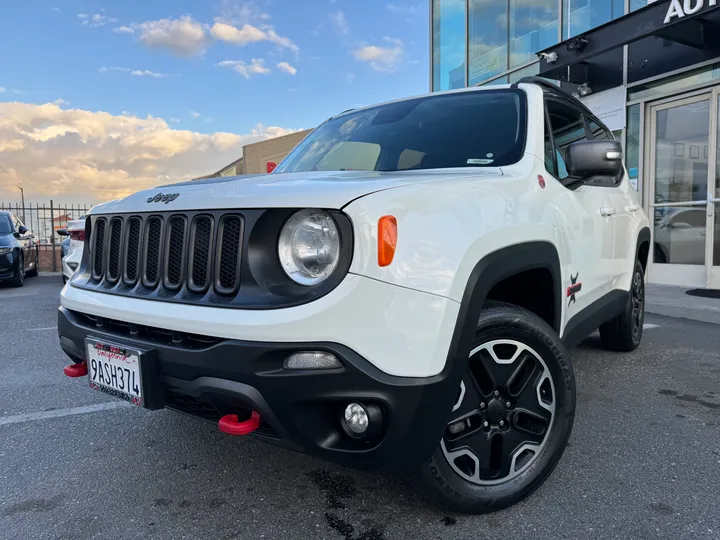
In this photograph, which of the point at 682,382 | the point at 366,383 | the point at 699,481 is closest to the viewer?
the point at 366,383

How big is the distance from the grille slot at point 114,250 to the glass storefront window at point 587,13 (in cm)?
847

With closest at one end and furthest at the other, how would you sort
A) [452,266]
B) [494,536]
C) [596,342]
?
[452,266] < [494,536] < [596,342]

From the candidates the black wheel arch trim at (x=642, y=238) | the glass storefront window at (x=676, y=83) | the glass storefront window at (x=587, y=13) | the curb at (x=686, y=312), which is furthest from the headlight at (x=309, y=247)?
the glass storefront window at (x=587, y=13)

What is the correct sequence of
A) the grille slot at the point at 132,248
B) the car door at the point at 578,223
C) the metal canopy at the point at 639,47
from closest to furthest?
the grille slot at the point at 132,248 → the car door at the point at 578,223 → the metal canopy at the point at 639,47

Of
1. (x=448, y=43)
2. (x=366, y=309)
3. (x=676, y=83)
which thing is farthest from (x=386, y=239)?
(x=448, y=43)

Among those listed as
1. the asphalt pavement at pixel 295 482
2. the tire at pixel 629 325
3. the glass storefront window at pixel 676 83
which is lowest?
the asphalt pavement at pixel 295 482

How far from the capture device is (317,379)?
169 cm

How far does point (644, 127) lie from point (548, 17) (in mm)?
2728

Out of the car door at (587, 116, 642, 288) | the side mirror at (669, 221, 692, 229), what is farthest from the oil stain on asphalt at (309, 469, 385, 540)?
the side mirror at (669, 221, 692, 229)

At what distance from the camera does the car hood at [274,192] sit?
1761mm

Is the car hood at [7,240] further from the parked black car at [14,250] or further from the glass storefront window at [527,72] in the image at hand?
the glass storefront window at [527,72]

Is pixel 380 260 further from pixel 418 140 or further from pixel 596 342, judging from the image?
pixel 596 342

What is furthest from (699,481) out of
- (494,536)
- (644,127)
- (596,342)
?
(644,127)

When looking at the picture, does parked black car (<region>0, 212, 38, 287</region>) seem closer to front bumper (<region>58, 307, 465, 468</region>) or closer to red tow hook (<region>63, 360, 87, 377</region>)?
red tow hook (<region>63, 360, 87, 377</region>)
